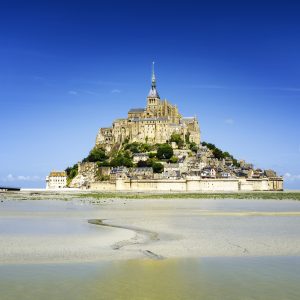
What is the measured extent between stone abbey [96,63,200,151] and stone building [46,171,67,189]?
10.4 meters

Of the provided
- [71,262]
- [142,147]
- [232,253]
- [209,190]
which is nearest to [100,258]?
[71,262]

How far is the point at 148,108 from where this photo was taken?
103 meters

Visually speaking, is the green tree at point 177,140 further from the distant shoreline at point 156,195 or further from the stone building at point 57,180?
the distant shoreline at point 156,195

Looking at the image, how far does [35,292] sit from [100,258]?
336 centimetres

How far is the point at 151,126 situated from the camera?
96250 millimetres

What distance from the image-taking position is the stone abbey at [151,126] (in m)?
96.1

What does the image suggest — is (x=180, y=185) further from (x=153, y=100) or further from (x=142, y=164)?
(x=153, y=100)

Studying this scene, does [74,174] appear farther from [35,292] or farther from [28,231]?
[35,292]

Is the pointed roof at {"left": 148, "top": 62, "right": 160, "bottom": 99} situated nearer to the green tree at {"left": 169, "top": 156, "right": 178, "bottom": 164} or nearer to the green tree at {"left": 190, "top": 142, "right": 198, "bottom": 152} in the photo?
the green tree at {"left": 190, "top": 142, "right": 198, "bottom": 152}

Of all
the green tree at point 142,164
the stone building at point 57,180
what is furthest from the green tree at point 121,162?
the stone building at point 57,180

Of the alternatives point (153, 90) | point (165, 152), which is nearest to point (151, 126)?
point (165, 152)

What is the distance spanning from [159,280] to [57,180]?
9067 centimetres

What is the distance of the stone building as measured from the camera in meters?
97.4

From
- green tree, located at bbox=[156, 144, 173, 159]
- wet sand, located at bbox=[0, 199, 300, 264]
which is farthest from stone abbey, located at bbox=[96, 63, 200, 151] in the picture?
wet sand, located at bbox=[0, 199, 300, 264]
